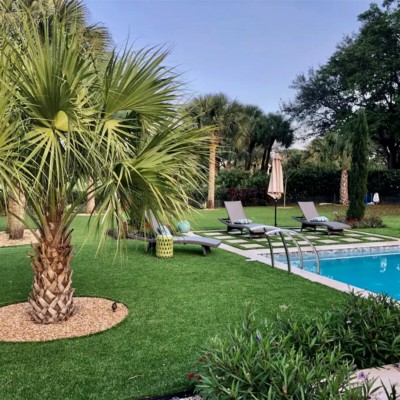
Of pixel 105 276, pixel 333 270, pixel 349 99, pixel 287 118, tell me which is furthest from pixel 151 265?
pixel 287 118

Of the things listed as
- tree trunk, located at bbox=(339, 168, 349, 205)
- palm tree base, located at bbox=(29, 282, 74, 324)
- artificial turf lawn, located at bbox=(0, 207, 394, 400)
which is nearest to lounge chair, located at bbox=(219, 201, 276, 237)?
artificial turf lawn, located at bbox=(0, 207, 394, 400)

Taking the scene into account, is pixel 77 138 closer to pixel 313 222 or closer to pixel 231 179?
pixel 313 222

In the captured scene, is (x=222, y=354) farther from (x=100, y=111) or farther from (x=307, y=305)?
(x=307, y=305)

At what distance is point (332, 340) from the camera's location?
3238mm

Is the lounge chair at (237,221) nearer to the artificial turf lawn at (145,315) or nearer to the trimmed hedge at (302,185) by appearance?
the artificial turf lawn at (145,315)

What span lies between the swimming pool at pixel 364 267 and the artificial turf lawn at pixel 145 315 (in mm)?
2058

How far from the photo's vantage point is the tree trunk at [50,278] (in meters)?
4.62

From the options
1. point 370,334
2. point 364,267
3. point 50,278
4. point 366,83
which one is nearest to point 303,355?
point 370,334

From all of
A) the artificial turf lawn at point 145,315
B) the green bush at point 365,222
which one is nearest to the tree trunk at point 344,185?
the green bush at point 365,222

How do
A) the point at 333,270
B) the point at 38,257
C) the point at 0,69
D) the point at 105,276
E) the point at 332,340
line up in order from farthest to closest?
the point at 333,270, the point at 105,276, the point at 38,257, the point at 0,69, the point at 332,340

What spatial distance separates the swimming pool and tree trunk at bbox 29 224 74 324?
5999mm

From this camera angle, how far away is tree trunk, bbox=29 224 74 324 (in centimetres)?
462

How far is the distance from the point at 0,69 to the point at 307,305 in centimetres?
470

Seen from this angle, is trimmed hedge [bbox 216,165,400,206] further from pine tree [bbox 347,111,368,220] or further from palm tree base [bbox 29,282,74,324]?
palm tree base [bbox 29,282,74,324]
